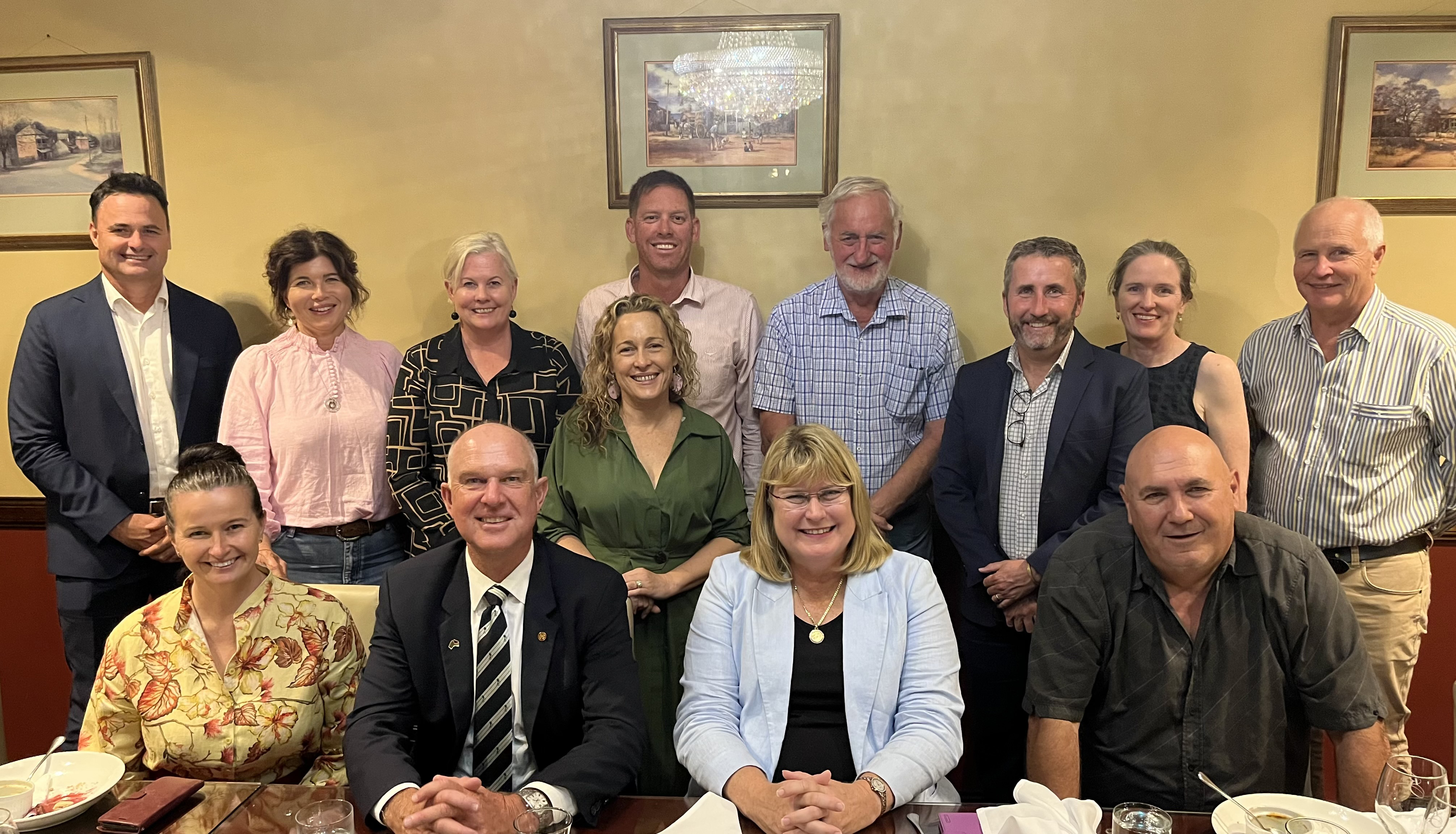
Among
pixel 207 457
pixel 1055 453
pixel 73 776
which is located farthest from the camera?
pixel 1055 453

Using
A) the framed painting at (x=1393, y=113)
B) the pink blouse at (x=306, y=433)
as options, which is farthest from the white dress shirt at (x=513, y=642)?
the framed painting at (x=1393, y=113)

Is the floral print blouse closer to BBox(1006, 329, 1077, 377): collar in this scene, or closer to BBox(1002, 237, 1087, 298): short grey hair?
BBox(1006, 329, 1077, 377): collar

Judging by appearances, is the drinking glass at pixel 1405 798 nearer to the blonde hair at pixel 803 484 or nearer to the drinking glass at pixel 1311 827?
the drinking glass at pixel 1311 827

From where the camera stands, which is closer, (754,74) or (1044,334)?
(1044,334)

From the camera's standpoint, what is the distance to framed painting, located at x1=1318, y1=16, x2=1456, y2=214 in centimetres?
323

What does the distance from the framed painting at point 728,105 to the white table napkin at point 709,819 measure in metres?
2.36

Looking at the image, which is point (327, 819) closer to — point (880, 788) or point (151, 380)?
point (880, 788)

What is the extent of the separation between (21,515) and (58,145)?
145 centimetres

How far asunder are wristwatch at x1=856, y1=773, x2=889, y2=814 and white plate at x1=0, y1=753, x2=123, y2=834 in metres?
1.34

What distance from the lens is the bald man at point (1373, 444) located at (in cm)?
267

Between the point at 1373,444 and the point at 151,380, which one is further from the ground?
the point at 151,380

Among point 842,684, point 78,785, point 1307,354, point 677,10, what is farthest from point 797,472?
point 677,10

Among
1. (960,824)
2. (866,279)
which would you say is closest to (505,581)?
(960,824)

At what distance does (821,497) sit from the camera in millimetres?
2049
